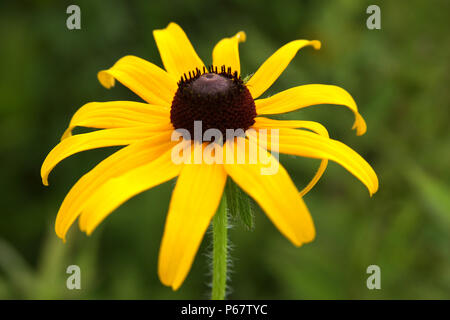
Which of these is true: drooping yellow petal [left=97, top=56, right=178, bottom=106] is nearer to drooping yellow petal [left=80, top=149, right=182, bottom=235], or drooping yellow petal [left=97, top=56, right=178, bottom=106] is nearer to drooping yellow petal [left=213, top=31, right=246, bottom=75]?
drooping yellow petal [left=213, top=31, right=246, bottom=75]

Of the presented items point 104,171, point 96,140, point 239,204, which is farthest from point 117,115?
point 239,204

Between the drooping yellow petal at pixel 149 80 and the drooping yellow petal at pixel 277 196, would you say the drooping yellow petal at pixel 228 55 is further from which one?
the drooping yellow petal at pixel 277 196

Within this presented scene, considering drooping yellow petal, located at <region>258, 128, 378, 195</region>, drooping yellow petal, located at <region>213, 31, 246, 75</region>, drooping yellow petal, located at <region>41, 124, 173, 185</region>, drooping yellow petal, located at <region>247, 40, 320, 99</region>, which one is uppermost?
drooping yellow petal, located at <region>213, 31, 246, 75</region>

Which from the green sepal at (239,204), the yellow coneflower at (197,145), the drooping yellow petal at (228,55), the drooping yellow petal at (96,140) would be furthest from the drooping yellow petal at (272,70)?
the green sepal at (239,204)

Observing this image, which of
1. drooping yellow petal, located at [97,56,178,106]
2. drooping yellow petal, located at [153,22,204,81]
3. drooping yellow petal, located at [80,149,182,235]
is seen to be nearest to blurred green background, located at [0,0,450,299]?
drooping yellow petal, located at [153,22,204,81]

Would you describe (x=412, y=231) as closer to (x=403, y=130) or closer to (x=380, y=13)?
(x=403, y=130)

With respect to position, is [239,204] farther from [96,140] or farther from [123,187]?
[96,140]
